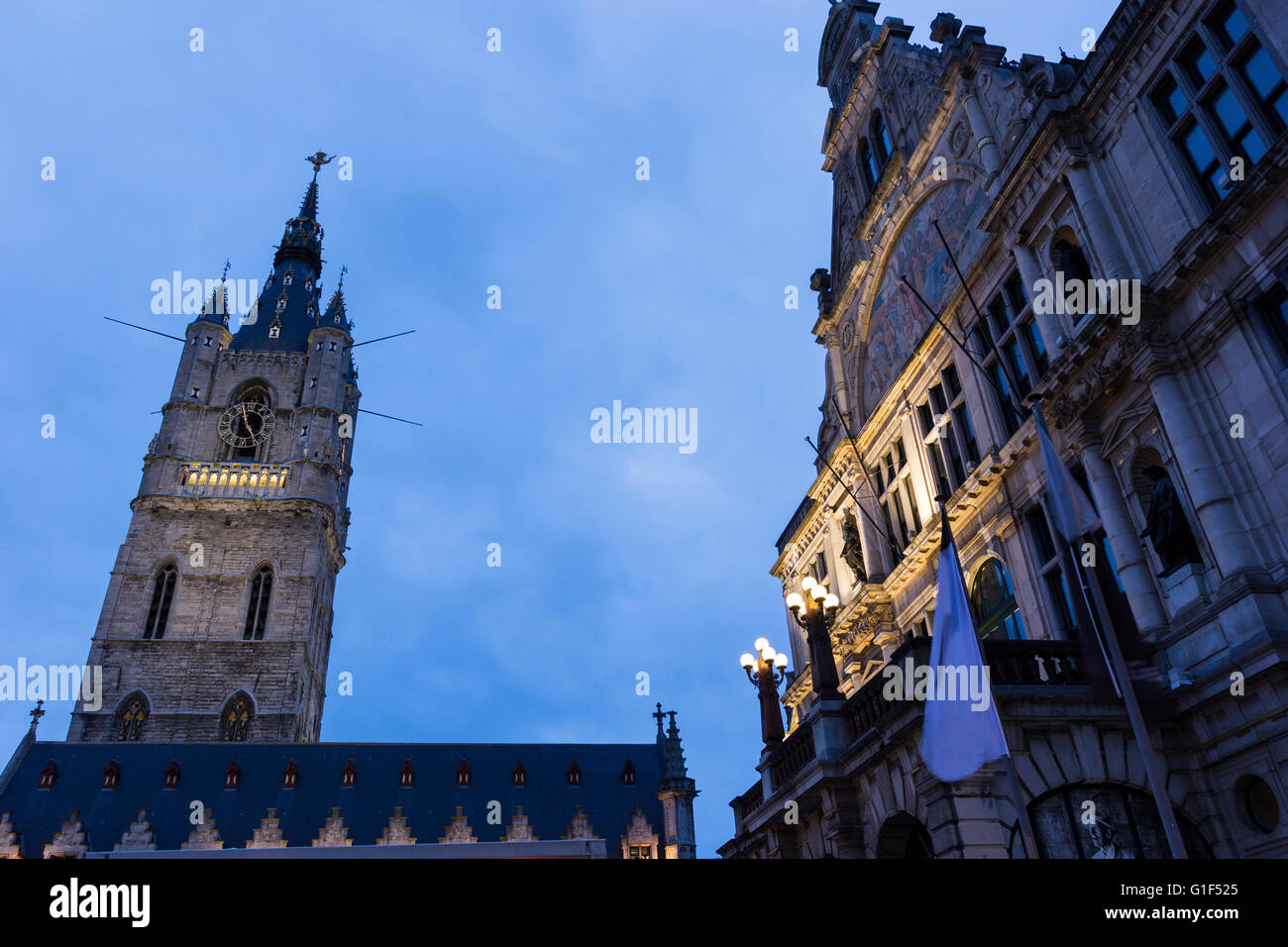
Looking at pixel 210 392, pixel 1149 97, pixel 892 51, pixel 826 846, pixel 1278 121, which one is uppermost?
pixel 210 392

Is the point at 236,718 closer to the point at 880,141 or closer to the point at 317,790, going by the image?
the point at 317,790

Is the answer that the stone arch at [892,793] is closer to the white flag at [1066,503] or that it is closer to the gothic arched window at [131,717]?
the white flag at [1066,503]

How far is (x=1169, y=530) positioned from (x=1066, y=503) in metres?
4.21

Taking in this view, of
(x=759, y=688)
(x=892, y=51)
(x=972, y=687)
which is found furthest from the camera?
(x=892, y=51)

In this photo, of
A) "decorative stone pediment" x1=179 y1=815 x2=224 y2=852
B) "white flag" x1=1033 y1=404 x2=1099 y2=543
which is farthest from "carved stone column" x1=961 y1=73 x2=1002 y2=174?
"decorative stone pediment" x1=179 y1=815 x2=224 y2=852

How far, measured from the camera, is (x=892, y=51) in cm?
3102

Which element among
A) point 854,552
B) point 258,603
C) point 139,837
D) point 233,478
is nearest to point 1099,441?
point 854,552

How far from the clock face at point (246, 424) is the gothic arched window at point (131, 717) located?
2123 centimetres

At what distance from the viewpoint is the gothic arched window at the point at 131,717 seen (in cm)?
5459

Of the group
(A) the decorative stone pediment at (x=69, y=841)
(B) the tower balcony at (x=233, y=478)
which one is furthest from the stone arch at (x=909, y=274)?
(B) the tower balcony at (x=233, y=478)

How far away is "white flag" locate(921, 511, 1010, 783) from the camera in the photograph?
12164 mm
